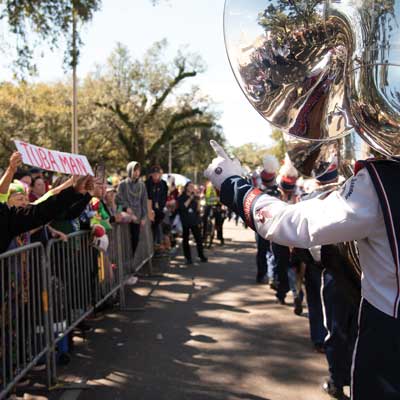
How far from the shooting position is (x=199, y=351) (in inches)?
186

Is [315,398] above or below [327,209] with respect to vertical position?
below

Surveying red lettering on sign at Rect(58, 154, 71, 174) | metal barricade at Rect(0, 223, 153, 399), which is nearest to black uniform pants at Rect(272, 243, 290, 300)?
metal barricade at Rect(0, 223, 153, 399)

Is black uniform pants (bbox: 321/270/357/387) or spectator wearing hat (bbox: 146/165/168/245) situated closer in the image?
black uniform pants (bbox: 321/270/357/387)

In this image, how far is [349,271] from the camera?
2.60 m

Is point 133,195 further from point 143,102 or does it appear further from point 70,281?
point 143,102

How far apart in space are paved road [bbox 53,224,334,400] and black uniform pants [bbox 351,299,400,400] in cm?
195

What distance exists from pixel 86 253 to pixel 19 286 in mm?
1499

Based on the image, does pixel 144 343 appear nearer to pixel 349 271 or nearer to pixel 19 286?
pixel 19 286

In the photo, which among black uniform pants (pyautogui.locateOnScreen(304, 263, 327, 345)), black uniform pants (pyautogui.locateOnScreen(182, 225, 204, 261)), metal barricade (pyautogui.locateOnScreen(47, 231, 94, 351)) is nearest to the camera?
metal barricade (pyautogui.locateOnScreen(47, 231, 94, 351))

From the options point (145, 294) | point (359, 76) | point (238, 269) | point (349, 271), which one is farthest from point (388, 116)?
point (238, 269)

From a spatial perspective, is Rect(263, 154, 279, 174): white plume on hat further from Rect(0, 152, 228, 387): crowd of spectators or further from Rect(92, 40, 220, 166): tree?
Rect(92, 40, 220, 166): tree

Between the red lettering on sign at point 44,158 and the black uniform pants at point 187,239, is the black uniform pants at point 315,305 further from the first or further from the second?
the black uniform pants at point 187,239

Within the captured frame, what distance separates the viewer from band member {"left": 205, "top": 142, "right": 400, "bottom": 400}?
183 centimetres

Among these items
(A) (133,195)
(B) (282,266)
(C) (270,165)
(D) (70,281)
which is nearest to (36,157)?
(D) (70,281)
